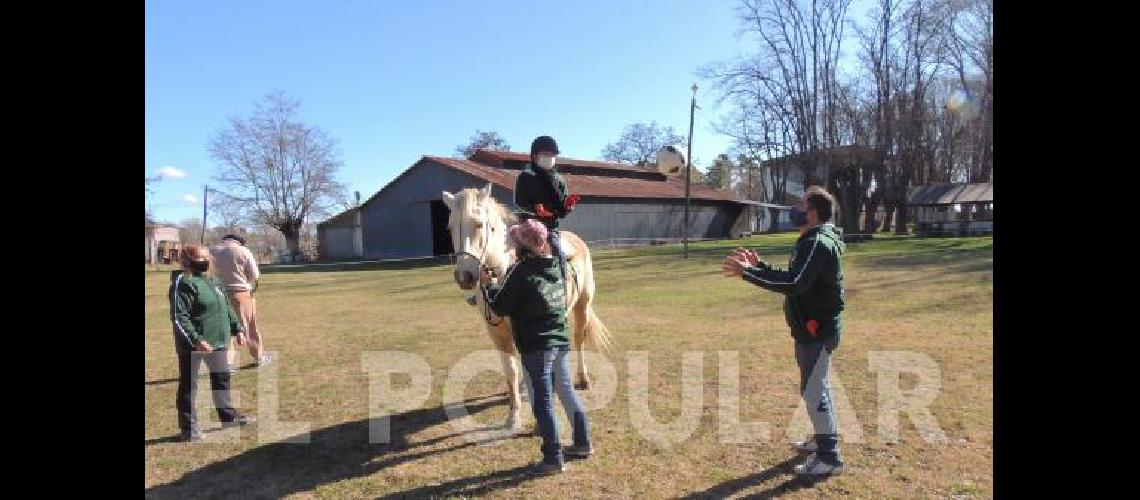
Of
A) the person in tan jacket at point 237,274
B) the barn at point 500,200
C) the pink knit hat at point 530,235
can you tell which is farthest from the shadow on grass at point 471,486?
the barn at point 500,200

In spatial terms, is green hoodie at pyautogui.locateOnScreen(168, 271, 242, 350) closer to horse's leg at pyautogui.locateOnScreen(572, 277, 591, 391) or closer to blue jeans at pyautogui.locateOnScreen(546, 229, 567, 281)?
blue jeans at pyautogui.locateOnScreen(546, 229, 567, 281)

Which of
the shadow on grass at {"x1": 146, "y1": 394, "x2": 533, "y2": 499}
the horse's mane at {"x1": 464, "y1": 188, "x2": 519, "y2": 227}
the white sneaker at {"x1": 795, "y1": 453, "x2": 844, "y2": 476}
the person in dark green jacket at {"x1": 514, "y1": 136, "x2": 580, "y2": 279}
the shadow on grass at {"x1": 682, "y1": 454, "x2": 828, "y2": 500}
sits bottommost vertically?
the shadow on grass at {"x1": 146, "y1": 394, "x2": 533, "y2": 499}

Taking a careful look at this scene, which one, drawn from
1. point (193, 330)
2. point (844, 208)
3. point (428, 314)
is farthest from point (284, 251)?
point (193, 330)

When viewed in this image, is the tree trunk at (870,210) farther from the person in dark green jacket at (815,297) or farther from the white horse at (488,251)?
the person in dark green jacket at (815,297)

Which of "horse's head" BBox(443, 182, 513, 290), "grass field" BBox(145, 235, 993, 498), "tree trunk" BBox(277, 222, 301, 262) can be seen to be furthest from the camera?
"tree trunk" BBox(277, 222, 301, 262)

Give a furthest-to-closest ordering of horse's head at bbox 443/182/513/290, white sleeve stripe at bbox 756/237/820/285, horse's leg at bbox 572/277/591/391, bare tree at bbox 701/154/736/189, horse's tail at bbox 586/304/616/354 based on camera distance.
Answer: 1. bare tree at bbox 701/154/736/189
2. horse's tail at bbox 586/304/616/354
3. horse's leg at bbox 572/277/591/391
4. horse's head at bbox 443/182/513/290
5. white sleeve stripe at bbox 756/237/820/285

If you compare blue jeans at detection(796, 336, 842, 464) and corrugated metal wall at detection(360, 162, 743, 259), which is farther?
corrugated metal wall at detection(360, 162, 743, 259)

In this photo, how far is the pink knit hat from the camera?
157 inches

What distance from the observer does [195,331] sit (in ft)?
16.1

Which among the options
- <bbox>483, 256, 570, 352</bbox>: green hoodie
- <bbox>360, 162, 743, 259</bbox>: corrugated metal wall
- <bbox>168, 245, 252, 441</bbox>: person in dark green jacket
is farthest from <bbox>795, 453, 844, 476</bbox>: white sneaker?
<bbox>360, 162, 743, 259</bbox>: corrugated metal wall

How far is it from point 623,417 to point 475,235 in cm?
219

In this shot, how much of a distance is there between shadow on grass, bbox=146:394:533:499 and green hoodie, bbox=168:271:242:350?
36.3 inches
